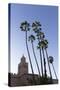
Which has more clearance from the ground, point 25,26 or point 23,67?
point 25,26

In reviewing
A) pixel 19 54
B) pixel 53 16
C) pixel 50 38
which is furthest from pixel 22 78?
pixel 53 16

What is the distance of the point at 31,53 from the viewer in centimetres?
221

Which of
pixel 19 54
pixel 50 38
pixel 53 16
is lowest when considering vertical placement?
pixel 19 54

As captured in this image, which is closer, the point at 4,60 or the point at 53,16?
the point at 4,60

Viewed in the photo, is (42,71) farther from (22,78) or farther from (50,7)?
(50,7)

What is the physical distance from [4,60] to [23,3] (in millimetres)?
524

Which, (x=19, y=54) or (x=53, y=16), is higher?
(x=53, y=16)

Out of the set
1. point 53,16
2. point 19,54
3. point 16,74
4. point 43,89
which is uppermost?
point 53,16

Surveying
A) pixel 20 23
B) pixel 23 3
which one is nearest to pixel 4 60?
pixel 20 23

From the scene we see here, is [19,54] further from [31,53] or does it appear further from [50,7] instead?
[50,7]

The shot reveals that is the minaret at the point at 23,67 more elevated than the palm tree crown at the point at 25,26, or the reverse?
the palm tree crown at the point at 25,26

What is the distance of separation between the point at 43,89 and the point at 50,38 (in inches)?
18.1

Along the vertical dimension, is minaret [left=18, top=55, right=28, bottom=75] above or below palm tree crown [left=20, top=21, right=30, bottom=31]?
below

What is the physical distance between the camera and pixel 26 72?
219 cm
